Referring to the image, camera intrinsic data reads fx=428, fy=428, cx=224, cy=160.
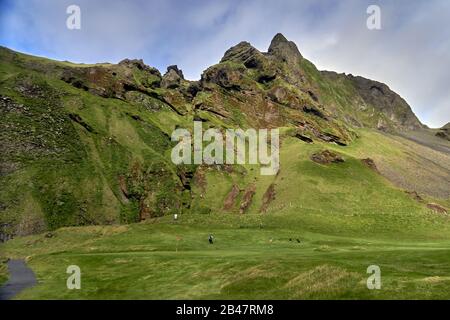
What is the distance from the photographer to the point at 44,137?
180m

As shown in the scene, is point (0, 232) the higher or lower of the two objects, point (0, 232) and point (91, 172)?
the lower

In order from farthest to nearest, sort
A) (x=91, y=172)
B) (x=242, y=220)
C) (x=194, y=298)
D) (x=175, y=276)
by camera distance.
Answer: (x=91, y=172)
(x=242, y=220)
(x=175, y=276)
(x=194, y=298)

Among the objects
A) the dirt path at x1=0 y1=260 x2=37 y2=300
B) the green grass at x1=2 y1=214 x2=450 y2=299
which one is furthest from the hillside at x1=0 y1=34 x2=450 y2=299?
the dirt path at x1=0 y1=260 x2=37 y2=300

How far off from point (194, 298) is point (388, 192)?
168 meters

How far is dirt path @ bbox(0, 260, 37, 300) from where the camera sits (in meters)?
49.9

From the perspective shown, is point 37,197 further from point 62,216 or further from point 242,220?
point 242,220

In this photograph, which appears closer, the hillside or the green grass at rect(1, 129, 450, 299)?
the green grass at rect(1, 129, 450, 299)

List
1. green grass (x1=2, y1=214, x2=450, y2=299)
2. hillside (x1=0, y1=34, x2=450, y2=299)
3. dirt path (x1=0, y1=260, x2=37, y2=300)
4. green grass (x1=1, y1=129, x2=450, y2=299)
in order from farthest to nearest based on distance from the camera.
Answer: dirt path (x1=0, y1=260, x2=37, y2=300) < hillside (x1=0, y1=34, x2=450, y2=299) < green grass (x1=1, y1=129, x2=450, y2=299) < green grass (x1=2, y1=214, x2=450, y2=299)

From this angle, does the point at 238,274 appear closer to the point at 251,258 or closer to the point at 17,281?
the point at 251,258

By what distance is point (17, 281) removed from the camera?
60.2m

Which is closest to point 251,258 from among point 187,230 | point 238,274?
point 238,274

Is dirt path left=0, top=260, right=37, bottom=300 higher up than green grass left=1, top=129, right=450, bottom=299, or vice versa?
green grass left=1, top=129, right=450, bottom=299

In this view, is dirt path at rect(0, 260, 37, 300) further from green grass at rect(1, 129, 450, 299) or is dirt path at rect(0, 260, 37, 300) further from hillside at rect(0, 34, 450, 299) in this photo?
hillside at rect(0, 34, 450, 299)
